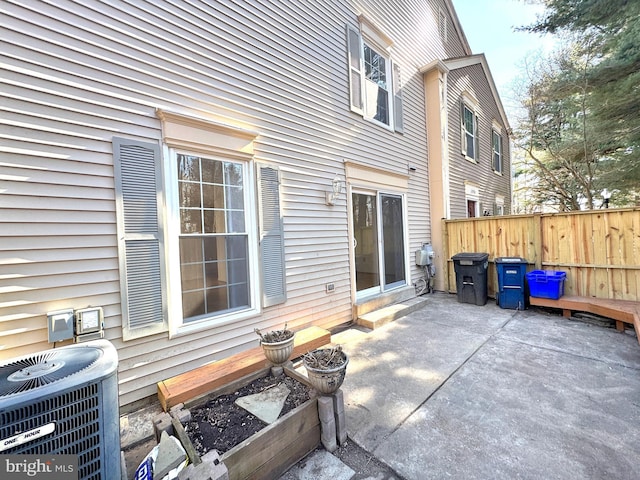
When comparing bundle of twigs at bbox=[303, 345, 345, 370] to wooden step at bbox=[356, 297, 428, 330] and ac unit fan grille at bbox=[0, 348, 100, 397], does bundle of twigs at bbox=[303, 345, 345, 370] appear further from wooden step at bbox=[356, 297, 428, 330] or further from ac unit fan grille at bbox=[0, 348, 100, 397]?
wooden step at bbox=[356, 297, 428, 330]

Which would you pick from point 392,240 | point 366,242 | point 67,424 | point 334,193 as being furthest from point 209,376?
point 392,240

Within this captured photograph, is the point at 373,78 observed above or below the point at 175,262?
above

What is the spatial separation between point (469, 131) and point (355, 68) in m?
5.17

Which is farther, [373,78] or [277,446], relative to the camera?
[373,78]

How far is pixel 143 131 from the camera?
2.52m

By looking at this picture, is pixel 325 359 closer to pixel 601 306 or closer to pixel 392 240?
pixel 392 240

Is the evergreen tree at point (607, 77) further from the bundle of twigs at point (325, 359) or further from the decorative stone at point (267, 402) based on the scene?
the decorative stone at point (267, 402)

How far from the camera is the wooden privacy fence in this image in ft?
14.1

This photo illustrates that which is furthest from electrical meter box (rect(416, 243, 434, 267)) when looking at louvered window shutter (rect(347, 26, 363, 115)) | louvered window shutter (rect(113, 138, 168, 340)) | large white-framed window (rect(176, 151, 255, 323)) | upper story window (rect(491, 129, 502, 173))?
upper story window (rect(491, 129, 502, 173))

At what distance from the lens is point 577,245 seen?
4.77 meters

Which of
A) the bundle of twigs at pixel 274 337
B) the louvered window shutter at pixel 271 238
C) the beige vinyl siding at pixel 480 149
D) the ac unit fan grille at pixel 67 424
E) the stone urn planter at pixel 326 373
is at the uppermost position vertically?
the beige vinyl siding at pixel 480 149

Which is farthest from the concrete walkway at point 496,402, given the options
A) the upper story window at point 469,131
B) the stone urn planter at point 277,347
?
the upper story window at point 469,131

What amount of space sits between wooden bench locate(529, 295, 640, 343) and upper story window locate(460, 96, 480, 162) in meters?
4.58

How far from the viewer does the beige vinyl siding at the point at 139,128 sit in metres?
1.99
